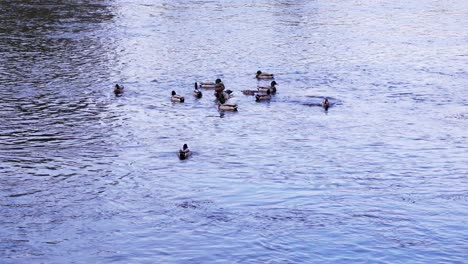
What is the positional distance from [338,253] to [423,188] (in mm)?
7762

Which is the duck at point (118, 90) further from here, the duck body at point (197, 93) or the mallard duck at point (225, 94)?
the mallard duck at point (225, 94)

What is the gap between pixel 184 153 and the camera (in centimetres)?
4166

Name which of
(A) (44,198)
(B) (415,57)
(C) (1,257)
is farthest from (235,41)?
(C) (1,257)

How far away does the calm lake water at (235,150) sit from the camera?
32281 millimetres

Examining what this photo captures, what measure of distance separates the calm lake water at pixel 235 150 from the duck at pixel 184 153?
34cm

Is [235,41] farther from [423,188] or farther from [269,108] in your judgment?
[423,188]

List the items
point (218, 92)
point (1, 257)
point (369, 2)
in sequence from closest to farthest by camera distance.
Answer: point (1, 257) → point (218, 92) → point (369, 2)

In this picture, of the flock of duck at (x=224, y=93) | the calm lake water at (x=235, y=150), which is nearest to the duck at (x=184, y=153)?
the calm lake water at (x=235, y=150)

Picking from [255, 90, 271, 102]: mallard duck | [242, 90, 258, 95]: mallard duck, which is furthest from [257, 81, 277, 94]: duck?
[242, 90, 258, 95]: mallard duck

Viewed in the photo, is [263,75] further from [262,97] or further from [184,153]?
[184,153]

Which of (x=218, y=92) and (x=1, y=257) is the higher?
(x=218, y=92)

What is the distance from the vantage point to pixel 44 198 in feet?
119

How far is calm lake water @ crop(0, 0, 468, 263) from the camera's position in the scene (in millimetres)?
32281

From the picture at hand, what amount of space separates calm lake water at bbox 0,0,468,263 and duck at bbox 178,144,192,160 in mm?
337
